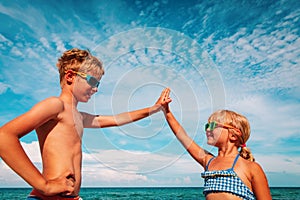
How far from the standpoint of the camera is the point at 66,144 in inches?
113

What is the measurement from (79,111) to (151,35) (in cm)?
122

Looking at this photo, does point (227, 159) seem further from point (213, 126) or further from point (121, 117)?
point (121, 117)

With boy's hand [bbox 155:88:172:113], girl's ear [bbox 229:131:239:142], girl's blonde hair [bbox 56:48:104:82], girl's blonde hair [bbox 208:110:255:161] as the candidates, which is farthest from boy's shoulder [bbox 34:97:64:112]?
girl's ear [bbox 229:131:239:142]

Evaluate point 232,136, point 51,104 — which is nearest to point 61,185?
point 51,104

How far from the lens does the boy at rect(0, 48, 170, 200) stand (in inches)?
88.5

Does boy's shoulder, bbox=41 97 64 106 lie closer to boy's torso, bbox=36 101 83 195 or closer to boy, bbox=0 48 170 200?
boy, bbox=0 48 170 200

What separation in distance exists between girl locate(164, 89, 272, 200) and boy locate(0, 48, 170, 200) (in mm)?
1126

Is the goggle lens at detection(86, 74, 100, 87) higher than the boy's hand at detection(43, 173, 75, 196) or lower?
higher

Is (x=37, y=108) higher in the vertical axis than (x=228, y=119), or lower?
lower

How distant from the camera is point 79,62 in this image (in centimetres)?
337

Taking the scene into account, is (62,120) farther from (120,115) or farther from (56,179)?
(120,115)

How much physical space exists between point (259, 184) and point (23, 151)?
9.04ft

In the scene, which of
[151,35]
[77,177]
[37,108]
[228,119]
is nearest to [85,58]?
[151,35]

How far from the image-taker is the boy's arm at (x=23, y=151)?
2.20 meters
